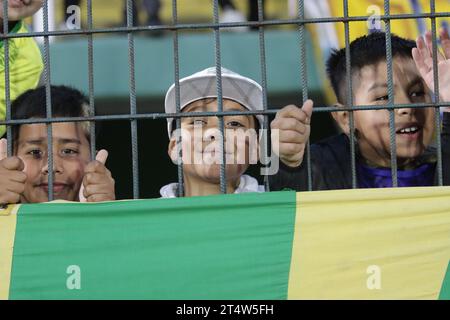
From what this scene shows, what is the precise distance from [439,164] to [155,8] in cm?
501

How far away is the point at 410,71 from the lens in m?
3.07

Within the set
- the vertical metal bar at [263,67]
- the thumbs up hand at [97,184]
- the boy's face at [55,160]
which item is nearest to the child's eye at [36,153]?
the boy's face at [55,160]

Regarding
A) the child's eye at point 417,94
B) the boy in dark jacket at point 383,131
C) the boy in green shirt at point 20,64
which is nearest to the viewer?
the boy in dark jacket at point 383,131

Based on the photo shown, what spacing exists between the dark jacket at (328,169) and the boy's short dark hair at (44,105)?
0.75 metres

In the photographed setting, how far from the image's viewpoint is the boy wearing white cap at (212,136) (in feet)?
9.26

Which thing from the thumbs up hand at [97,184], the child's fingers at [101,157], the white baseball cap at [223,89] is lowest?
the thumbs up hand at [97,184]

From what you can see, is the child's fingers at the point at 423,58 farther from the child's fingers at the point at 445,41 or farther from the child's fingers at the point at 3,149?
the child's fingers at the point at 3,149

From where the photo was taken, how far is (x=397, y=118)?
294 centimetres

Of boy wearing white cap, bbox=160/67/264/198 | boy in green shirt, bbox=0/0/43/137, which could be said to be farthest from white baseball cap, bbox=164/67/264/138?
boy in green shirt, bbox=0/0/43/137

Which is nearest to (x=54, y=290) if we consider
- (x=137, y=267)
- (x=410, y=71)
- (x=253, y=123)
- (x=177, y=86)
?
(x=137, y=267)

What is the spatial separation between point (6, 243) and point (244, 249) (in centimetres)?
58

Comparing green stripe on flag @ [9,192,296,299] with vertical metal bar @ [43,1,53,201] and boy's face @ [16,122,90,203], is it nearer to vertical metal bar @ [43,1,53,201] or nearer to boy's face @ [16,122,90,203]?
vertical metal bar @ [43,1,53,201]

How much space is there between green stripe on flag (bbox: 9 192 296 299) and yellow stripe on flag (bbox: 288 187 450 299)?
0.05 metres

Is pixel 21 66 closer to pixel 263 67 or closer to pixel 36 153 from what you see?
pixel 36 153
